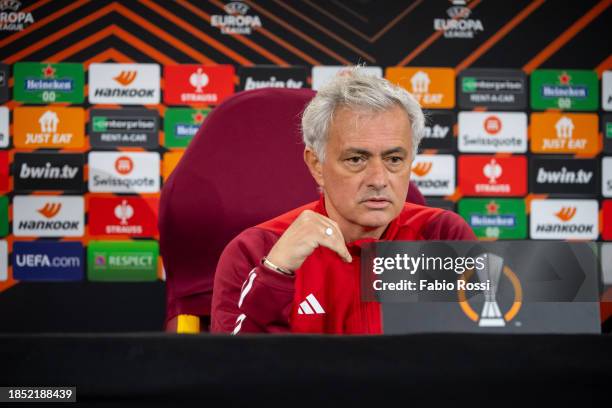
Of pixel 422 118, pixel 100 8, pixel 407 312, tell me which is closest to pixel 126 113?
pixel 100 8

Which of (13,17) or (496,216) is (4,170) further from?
(496,216)

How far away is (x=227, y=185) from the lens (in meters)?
1.39

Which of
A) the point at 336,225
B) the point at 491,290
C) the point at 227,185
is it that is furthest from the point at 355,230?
the point at 491,290

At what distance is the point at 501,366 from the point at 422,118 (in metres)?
0.77

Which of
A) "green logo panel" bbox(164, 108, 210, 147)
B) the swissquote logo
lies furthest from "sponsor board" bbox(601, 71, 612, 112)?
the swissquote logo

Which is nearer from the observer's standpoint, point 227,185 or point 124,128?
point 227,185

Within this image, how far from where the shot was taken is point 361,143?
1.05m

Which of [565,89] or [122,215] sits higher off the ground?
[565,89]

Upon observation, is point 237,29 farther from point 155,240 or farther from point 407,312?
point 407,312

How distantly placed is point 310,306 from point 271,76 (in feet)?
8.20

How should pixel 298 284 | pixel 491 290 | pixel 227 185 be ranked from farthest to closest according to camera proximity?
pixel 227 185, pixel 298 284, pixel 491 290

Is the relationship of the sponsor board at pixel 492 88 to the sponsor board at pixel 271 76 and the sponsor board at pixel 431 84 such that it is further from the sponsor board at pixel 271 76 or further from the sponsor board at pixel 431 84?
the sponsor board at pixel 271 76

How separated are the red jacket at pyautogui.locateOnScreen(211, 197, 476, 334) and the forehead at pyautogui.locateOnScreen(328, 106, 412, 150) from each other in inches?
6.2

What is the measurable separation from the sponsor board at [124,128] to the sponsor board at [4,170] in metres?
0.45
